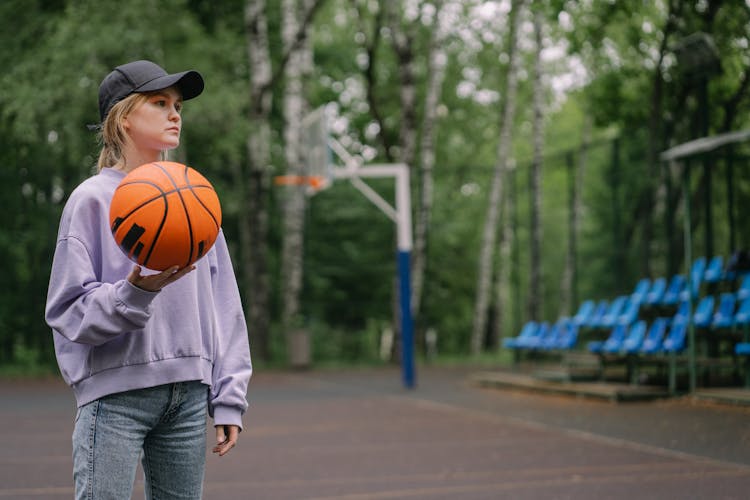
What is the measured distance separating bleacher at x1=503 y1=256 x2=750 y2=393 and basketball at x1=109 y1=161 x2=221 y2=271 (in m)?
9.42

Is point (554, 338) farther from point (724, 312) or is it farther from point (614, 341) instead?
point (724, 312)

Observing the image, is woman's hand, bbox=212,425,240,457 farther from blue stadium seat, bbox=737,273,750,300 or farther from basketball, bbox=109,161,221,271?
blue stadium seat, bbox=737,273,750,300

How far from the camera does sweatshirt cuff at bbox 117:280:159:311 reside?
2.62 meters

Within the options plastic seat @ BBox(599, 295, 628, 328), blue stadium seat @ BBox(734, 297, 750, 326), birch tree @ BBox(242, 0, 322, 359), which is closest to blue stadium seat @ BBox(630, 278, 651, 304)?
plastic seat @ BBox(599, 295, 628, 328)

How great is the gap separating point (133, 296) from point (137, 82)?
0.66 meters

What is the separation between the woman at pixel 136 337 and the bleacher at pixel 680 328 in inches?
363

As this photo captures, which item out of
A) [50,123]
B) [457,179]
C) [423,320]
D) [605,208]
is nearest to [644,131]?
[605,208]

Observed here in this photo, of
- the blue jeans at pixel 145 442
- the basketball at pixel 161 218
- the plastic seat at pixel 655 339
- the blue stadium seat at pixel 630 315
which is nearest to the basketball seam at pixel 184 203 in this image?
the basketball at pixel 161 218

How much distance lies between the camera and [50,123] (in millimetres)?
19672

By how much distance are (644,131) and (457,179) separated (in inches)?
657

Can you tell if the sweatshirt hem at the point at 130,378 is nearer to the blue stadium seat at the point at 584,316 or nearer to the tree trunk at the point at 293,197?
the blue stadium seat at the point at 584,316

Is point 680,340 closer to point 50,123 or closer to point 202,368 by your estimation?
point 202,368

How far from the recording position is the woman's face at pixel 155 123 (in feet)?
9.64

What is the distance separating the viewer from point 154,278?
8.63ft
